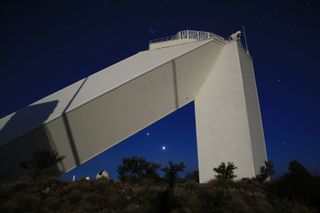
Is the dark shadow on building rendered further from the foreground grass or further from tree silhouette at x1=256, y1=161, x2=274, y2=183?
tree silhouette at x1=256, y1=161, x2=274, y2=183

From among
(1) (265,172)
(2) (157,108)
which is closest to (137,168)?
(2) (157,108)

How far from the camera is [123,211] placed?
21.9 ft

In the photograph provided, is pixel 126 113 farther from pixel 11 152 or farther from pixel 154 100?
pixel 11 152

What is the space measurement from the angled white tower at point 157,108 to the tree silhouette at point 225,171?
0.95 meters

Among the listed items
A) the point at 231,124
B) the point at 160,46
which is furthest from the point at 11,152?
the point at 160,46

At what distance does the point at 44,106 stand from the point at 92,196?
8834 mm

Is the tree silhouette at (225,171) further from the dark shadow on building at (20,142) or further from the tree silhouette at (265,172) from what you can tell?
the dark shadow on building at (20,142)

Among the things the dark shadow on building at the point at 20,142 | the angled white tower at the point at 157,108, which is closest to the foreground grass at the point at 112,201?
the dark shadow on building at the point at 20,142

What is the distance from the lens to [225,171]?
16391 millimetres

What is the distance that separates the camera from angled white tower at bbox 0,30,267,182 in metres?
12.6

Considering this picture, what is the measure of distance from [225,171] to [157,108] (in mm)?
6377

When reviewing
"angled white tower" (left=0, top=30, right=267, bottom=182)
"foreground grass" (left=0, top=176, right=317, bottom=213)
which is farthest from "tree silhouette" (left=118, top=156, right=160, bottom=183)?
"foreground grass" (left=0, top=176, right=317, bottom=213)

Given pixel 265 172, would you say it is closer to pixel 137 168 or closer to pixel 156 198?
pixel 137 168

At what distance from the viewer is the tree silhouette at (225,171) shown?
1620 centimetres
